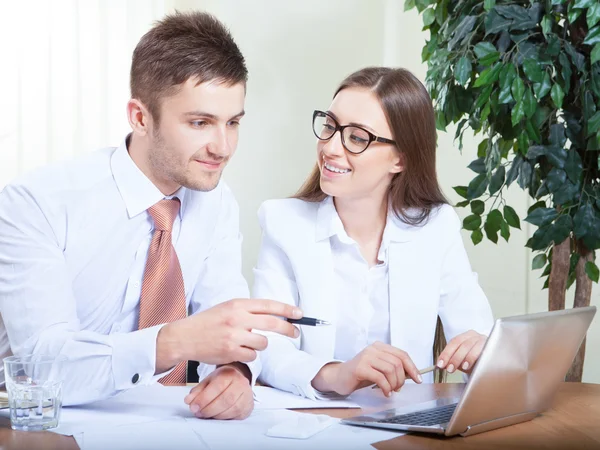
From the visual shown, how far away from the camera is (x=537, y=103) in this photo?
243 cm

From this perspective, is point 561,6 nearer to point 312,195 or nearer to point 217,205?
point 312,195

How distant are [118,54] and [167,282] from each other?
208 cm

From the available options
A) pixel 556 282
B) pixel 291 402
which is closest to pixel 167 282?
pixel 291 402

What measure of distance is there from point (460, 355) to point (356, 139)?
0.59 meters

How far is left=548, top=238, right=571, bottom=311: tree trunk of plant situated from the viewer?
260 centimetres

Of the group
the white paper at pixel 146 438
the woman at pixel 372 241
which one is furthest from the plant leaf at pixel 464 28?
the white paper at pixel 146 438

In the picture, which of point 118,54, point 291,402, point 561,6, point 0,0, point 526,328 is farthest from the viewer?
point 118,54

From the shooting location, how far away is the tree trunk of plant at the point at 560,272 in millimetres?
2600

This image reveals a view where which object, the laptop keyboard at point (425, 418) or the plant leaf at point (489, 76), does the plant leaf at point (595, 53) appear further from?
the laptop keyboard at point (425, 418)

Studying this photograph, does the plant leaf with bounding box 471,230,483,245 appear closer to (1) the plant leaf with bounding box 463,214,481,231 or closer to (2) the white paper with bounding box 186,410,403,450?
(1) the plant leaf with bounding box 463,214,481,231

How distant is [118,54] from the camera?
11.6 ft

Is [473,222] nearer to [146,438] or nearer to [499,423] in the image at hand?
[499,423]

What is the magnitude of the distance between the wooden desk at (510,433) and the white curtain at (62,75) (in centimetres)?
227

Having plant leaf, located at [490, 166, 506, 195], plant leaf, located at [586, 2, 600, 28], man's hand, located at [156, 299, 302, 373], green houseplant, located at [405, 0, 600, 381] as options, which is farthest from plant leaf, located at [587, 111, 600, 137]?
Answer: man's hand, located at [156, 299, 302, 373]
